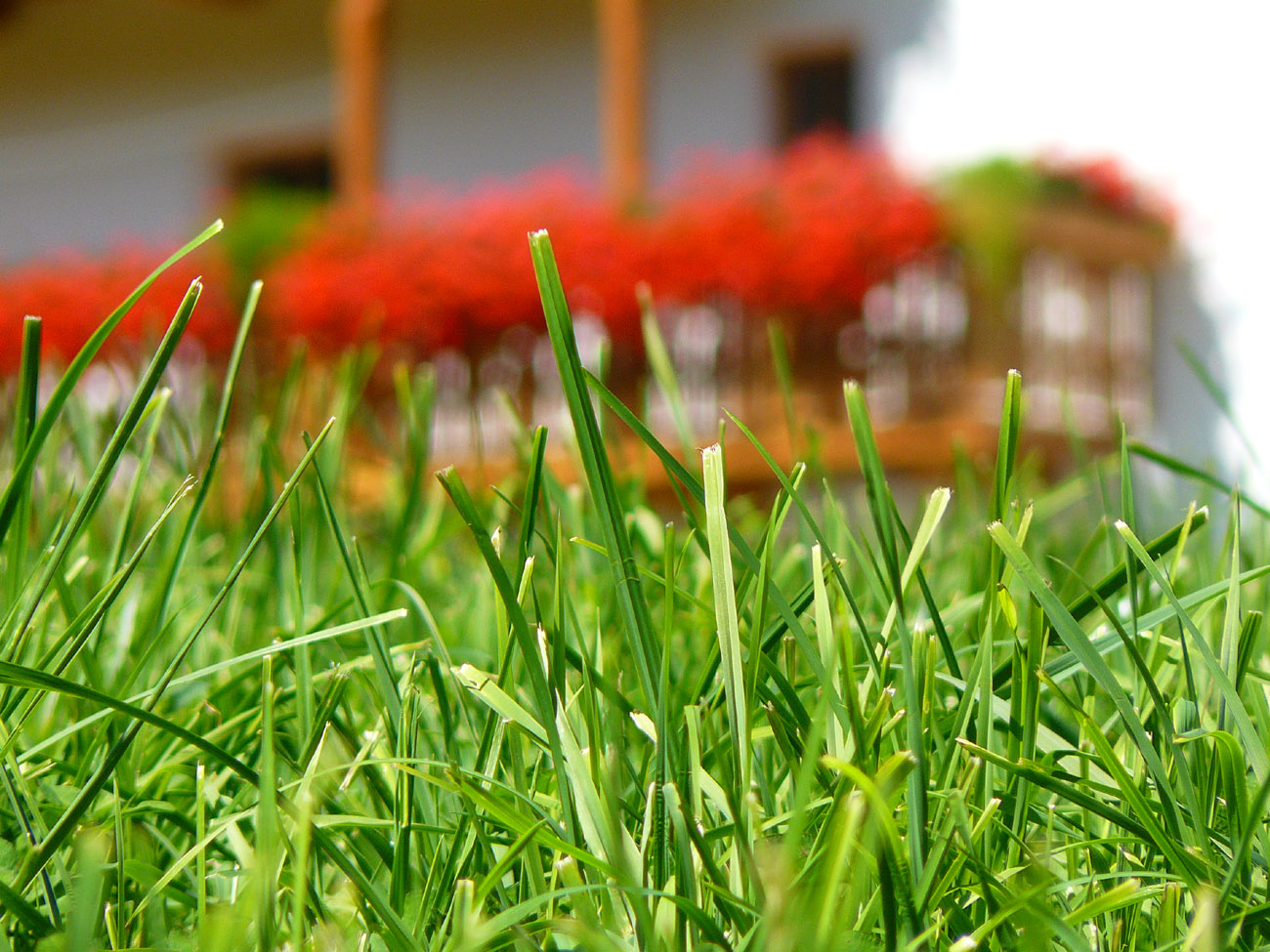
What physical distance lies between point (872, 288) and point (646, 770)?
6296 mm

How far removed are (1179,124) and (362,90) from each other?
5832mm

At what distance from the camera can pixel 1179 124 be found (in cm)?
812

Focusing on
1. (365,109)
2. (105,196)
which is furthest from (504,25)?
(105,196)

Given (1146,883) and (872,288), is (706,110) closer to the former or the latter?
(872,288)

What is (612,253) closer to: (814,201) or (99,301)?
(814,201)

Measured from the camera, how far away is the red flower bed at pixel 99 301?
8.59 meters

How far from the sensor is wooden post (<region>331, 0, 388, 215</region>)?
9523 millimetres

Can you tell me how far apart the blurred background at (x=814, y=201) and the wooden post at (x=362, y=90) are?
2 centimetres

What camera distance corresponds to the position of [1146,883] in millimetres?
523

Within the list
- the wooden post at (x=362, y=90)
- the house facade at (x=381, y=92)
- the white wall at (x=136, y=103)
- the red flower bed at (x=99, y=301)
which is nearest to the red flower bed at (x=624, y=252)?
the house facade at (x=381, y=92)

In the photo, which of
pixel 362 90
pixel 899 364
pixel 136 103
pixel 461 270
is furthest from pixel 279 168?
pixel 899 364

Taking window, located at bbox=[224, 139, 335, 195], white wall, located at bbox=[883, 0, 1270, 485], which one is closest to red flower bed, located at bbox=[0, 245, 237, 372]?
window, located at bbox=[224, 139, 335, 195]

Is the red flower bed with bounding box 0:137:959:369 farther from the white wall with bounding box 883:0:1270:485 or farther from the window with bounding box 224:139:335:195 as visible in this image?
the window with bounding box 224:139:335:195

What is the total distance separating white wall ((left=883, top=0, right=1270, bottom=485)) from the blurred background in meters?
0.02
